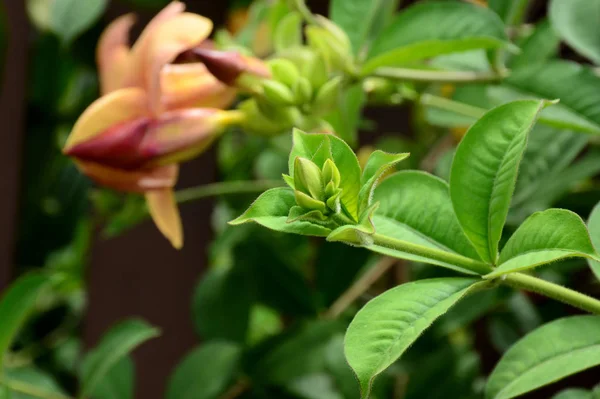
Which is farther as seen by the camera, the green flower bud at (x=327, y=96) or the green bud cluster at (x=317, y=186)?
the green flower bud at (x=327, y=96)

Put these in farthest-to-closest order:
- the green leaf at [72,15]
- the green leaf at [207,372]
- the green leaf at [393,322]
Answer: the green leaf at [72,15], the green leaf at [207,372], the green leaf at [393,322]

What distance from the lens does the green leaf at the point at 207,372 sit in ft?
1.21

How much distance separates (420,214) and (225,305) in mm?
234

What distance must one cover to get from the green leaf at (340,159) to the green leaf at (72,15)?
0.39 m

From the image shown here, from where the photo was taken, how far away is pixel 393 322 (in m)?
0.15

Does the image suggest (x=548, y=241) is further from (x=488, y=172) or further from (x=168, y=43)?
(x=168, y=43)

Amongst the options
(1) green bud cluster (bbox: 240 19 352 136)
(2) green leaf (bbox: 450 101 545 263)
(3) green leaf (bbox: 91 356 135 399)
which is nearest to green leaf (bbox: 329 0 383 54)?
(1) green bud cluster (bbox: 240 19 352 136)

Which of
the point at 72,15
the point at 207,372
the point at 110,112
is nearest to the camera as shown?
the point at 110,112

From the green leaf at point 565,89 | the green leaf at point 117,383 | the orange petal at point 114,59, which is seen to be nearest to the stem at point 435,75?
the green leaf at point 565,89

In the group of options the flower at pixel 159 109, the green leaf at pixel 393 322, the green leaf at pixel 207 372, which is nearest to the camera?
the green leaf at pixel 393 322

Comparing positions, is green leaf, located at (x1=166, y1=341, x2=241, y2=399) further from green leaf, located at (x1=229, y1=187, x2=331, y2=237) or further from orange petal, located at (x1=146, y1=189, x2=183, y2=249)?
green leaf, located at (x1=229, y1=187, x2=331, y2=237)

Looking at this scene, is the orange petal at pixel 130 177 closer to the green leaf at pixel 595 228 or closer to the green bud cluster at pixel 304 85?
the green bud cluster at pixel 304 85

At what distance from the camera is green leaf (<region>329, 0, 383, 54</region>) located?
28 centimetres

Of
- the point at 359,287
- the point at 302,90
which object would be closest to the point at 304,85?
the point at 302,90
